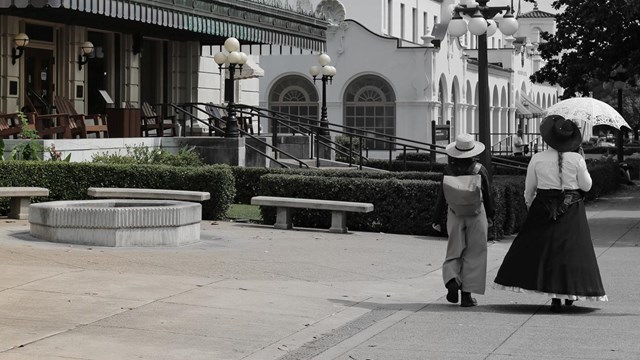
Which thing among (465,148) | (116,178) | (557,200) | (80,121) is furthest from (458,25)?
(557,200)

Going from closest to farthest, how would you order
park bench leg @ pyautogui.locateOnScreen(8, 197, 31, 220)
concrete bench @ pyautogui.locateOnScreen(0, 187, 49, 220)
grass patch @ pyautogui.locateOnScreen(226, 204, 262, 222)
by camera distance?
concrete bench @ pyautogui.locateOnScreen(0, 187, 49, 220)
park bench leg @ pyautogui.locateOnScreen(8, 197, 31, 220)
grass patch @ pyautogui.locateOnScreen(226, 204, 262, 222)

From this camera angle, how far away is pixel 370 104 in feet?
178

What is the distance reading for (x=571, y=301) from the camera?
1185 cm

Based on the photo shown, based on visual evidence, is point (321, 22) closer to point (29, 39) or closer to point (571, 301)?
point (29, 39)

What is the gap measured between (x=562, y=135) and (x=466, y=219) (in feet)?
4.26

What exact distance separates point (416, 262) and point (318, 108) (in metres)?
38.8

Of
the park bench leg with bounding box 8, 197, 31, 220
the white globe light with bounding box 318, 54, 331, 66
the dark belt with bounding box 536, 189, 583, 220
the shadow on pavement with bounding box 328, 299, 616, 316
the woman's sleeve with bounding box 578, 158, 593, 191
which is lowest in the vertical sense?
the shadow on pavement with bounding box 328, 299, 616, 316

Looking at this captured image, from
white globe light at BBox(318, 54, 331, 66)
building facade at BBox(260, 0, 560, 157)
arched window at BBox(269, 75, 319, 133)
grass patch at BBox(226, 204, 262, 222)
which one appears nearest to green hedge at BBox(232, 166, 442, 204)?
grass patch at BBox(226, 204, 262, 222)

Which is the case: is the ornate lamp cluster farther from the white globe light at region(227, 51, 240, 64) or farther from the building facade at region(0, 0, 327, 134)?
the building facade at region(0, 0, 327, 134)

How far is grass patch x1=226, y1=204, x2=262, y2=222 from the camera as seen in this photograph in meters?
20.6

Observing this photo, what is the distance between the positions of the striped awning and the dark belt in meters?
13.0

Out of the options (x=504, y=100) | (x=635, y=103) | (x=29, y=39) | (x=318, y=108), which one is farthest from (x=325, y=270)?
(x=635, y=103)

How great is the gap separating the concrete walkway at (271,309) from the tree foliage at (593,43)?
1178 centimetres

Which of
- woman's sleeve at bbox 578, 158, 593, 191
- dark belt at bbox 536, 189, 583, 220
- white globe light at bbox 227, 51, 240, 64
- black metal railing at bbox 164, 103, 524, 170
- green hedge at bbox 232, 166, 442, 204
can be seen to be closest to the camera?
dark belt at bbox 536, 189, 583, 220
